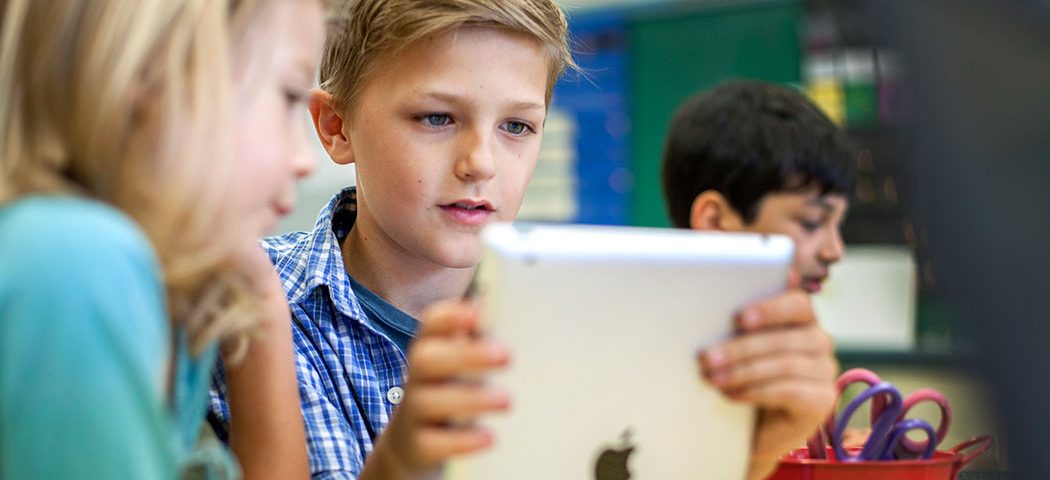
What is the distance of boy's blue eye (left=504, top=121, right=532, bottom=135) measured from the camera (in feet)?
3.31

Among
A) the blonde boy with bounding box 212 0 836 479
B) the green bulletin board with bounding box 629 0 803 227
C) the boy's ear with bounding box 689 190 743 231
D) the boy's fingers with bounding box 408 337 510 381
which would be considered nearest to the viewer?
the boy's fingers with bounding box 408 337 510 381

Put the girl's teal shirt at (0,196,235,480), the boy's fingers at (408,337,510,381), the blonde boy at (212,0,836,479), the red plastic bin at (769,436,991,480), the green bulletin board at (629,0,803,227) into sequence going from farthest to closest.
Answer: the green bulletin board at (629,0,803,227), the blonde boy at (212,0,836,479), the red plastic bin at (769,436,991,480), the boy's fingers at (408,337,510,381), the girl's teal shirt at (0,196,235,480)

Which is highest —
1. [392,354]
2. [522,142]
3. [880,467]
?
[522,142]

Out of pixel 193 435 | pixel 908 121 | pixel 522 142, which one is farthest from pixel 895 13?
pixel 522 142

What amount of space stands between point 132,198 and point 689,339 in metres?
0.32

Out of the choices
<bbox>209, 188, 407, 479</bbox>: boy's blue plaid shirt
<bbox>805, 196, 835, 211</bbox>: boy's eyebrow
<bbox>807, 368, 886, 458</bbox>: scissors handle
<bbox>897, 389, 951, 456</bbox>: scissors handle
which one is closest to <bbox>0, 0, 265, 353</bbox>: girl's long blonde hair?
<bbox>209, 188, 407, 479</bbox>: boy's blue plaid shirt

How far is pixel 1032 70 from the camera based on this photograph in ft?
1.20

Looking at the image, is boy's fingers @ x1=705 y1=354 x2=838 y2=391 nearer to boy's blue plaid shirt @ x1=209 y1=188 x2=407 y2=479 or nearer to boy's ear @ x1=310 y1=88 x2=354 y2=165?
boy's blue plaid shirt @ x1=209 y1=188 x2=407 y2=479

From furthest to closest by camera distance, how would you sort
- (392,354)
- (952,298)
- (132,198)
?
(392,354) → (132,198) → (952,298)

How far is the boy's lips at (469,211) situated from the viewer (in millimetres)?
982

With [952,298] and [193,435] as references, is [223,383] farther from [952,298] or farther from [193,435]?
[952,298]

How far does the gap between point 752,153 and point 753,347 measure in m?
0.76

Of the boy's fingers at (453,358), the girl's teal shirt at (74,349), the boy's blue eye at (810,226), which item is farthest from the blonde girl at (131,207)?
the boy's blue eye at (810,226)

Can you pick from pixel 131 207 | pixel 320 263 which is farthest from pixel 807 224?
pixel 131 207
